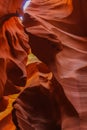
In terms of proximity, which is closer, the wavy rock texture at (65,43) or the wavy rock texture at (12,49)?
the wavy rock texture at (65,43)

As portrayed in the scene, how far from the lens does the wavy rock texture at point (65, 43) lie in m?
2.63

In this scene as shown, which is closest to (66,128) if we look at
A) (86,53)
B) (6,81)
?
(86,53)

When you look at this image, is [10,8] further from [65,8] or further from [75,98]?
[75,98]

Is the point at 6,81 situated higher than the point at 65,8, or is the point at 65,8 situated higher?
the point at 65,8

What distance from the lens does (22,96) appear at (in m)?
3.29

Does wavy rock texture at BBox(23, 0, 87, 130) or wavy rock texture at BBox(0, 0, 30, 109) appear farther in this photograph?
wavy rock texture at BBox(0, 0, 30, 109)

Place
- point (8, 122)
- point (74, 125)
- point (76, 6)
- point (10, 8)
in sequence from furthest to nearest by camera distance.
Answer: point (8, 122)
point (76, 6)
point (10, 8)
point (74, 125)

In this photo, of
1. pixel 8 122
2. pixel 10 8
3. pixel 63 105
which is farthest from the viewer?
pixel 8 122

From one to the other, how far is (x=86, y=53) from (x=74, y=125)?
678mm

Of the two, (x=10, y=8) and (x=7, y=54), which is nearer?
(x=10, y=8)

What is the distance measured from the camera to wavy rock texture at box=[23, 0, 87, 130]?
8.64 feet

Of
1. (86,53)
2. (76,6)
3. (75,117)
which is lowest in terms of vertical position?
(75,117)

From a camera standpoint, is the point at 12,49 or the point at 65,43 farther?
the point at 12,49

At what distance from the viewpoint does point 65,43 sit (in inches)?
120
